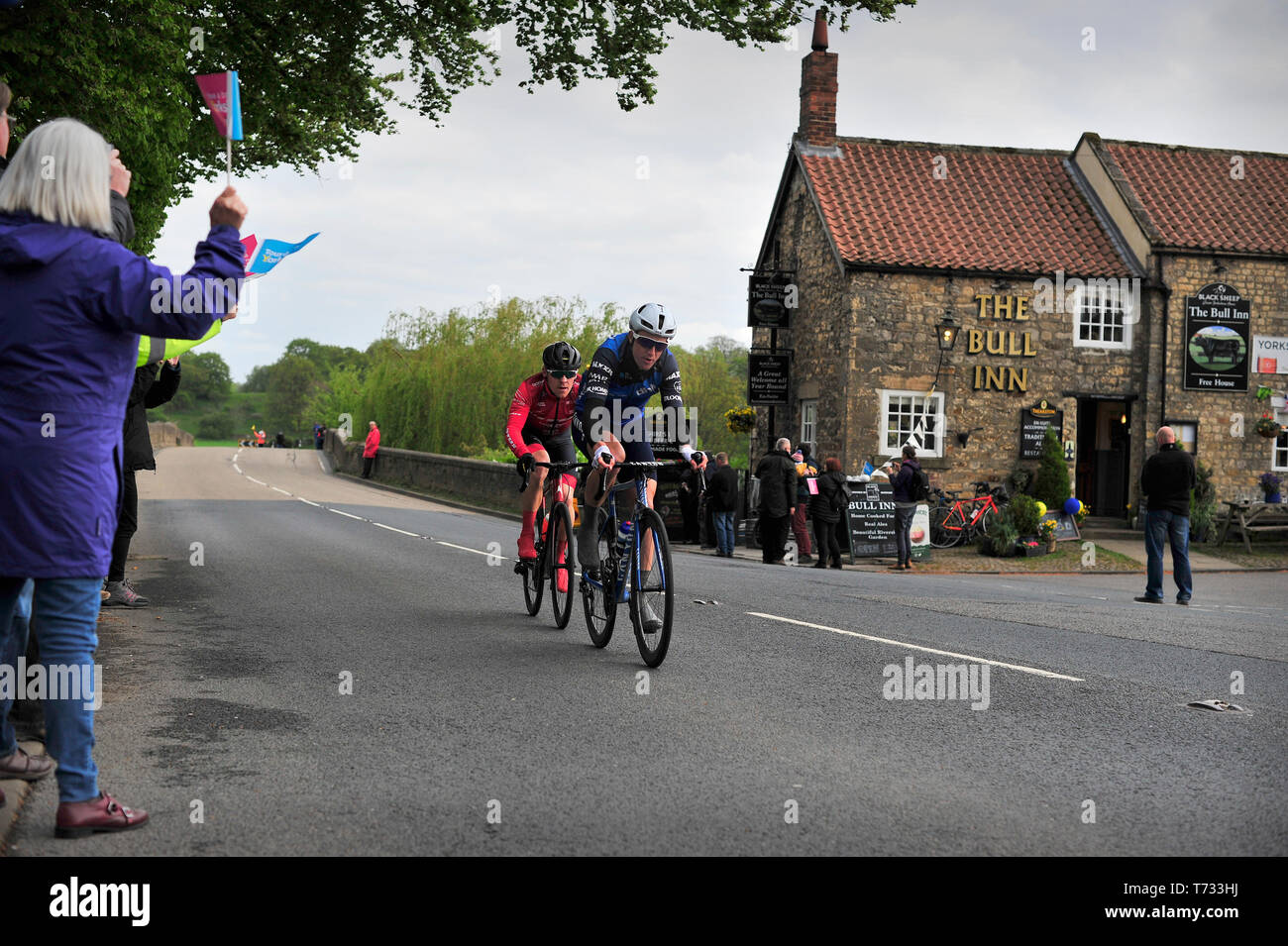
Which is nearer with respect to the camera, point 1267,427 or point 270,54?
point 270,54

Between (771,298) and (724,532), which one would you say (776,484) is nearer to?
(724,532)

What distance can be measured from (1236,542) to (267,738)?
25.5 meters

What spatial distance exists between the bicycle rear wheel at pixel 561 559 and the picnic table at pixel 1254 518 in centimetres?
2101

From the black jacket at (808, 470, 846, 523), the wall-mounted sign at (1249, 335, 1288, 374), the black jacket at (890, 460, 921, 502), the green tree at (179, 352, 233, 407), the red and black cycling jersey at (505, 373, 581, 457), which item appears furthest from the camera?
the green tree at (179, 352, 233, 407)

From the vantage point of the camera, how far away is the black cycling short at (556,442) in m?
8.84

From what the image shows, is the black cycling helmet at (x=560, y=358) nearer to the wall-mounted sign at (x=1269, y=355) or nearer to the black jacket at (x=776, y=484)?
the black jacket at (x=776, y=484)

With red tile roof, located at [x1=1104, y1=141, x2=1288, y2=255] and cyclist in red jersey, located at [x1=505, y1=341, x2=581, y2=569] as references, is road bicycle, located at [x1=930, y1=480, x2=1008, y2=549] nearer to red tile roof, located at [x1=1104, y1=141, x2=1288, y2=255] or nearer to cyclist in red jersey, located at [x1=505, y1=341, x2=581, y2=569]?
red tile roof, located at [x1=1104, y1=141, x2=1288, y2=255]

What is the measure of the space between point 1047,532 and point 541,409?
1778 centimetres

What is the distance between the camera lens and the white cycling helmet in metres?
7.25

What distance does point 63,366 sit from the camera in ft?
11.8

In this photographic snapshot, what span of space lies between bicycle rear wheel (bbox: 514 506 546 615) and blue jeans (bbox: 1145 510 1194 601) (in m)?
8.82

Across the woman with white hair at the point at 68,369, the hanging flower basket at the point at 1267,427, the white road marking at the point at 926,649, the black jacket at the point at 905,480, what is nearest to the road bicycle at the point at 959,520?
the black jacket at the point at 905,480

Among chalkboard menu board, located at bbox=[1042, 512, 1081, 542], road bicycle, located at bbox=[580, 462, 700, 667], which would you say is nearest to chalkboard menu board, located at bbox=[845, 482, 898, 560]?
chalkboard menu board, located at bbox=[1042, 512, 1081, 542]

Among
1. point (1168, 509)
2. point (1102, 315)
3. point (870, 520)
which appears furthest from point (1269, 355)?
point (1168, 509)
